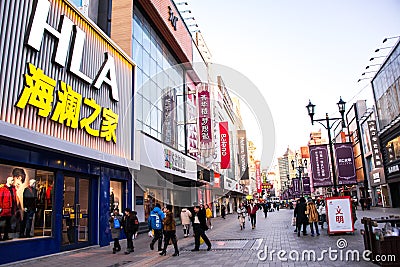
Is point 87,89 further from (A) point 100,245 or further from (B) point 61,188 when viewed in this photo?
(A) point 100,245

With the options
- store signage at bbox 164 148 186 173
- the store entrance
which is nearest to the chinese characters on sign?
store signage at bbox 164 148 186 173

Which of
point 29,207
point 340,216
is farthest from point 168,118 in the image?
point 29,207

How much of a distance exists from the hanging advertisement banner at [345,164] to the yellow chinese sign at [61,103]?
1171 centimetres

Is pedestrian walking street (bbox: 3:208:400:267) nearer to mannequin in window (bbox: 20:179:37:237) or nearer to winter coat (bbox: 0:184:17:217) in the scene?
mannequin in window (bbox: 20:179:37:237)

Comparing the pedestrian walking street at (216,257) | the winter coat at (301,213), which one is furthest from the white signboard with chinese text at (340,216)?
the pedestrian walking street at (216,257)

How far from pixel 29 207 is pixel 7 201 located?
100 centimetres

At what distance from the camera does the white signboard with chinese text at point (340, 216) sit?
14.4m

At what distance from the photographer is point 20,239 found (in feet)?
35.2

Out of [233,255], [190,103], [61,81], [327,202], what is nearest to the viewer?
[233,255]

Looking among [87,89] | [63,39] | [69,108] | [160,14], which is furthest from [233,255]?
[160,14]

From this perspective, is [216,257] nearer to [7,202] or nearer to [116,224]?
[116,224]

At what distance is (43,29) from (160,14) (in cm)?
1268

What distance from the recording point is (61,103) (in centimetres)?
1178

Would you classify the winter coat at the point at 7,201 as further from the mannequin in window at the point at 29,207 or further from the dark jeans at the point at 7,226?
the mannequin in window at the point at 29,207
